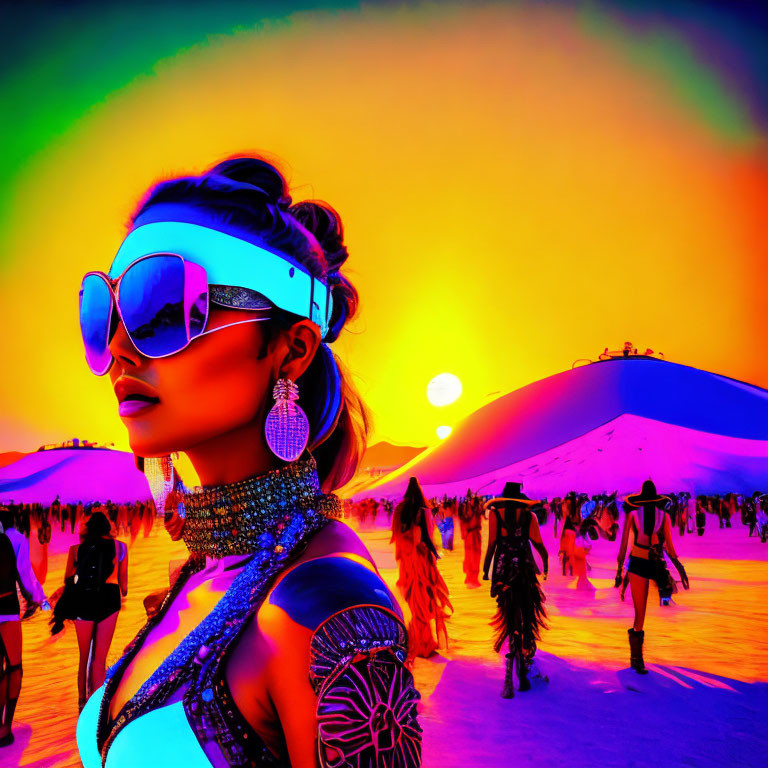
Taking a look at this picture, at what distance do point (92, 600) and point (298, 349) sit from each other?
19.4ft

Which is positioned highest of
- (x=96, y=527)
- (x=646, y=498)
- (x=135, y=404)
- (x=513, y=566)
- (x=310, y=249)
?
(x=310, y=249)

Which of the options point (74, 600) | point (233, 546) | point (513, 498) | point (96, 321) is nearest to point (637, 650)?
point (513, 498)

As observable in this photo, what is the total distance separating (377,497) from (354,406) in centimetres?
7247

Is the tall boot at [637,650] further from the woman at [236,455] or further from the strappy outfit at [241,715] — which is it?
the strappy outfit at [241,715]

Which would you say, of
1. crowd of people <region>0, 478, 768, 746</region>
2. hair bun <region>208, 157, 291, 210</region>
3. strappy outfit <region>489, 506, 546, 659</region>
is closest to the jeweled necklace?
hair bun <region>208, 157, 291, 210</region>

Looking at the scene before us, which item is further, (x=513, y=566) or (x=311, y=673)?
(x=513, y=566)

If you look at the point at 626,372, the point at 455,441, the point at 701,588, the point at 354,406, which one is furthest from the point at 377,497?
the point at 354,406

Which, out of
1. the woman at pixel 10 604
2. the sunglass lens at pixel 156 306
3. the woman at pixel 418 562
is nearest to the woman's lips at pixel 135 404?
the sunglass lens at pixel 156 306

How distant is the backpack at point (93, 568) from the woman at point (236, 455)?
536cm

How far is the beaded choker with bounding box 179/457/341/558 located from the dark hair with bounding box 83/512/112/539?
5.84m

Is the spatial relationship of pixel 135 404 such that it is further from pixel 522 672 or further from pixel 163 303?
pixel 522 672

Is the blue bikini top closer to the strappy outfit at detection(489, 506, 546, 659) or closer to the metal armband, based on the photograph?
the metal armband

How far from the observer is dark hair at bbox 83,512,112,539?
687 centimetres

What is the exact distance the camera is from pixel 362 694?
1084 mm
